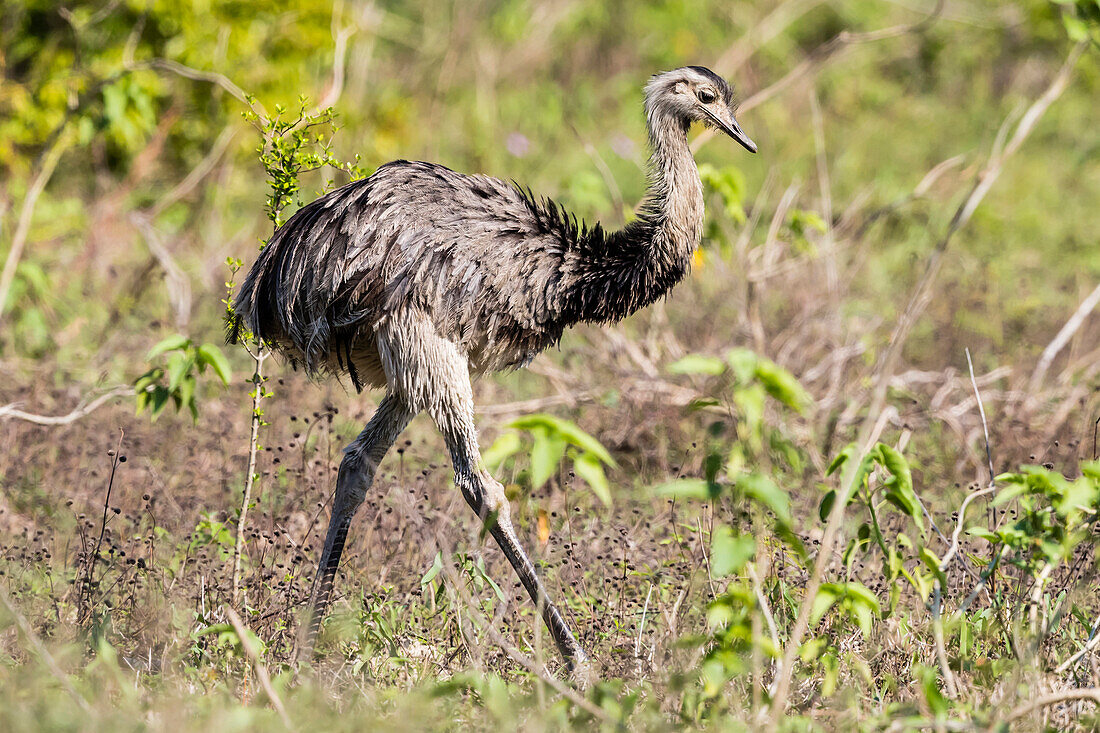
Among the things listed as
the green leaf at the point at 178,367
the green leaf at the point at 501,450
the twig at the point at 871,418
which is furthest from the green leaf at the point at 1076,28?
the green leaf at the point at 178,367

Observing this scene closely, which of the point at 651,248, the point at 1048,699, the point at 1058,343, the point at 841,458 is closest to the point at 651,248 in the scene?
the point at 651,248

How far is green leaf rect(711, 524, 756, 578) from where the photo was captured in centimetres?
271

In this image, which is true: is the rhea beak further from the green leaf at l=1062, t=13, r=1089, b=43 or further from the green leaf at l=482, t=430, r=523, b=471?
the green leaf at l=482, t=430, r=523, b=471

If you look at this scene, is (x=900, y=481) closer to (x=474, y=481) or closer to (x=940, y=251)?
(x=940, y=251)

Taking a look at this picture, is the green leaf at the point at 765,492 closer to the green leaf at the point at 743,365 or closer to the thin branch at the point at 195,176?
the green leaf at the point at 743,365

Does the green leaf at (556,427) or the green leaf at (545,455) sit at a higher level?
the green leaf at (556,427)

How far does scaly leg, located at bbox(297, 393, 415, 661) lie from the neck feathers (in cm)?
76

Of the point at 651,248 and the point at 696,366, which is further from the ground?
the point at 651,248

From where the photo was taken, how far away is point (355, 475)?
14.6 ft

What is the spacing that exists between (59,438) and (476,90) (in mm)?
6881

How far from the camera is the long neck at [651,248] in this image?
4.42 metres

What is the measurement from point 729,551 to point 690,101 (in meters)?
2.45

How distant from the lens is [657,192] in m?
4.58

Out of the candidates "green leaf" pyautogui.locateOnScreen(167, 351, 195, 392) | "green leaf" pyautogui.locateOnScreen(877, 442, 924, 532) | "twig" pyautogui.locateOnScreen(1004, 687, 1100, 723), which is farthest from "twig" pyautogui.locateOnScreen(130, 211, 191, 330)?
"twig" pyautogui.locateOnScreen(1004, 687, 1100, 723)
